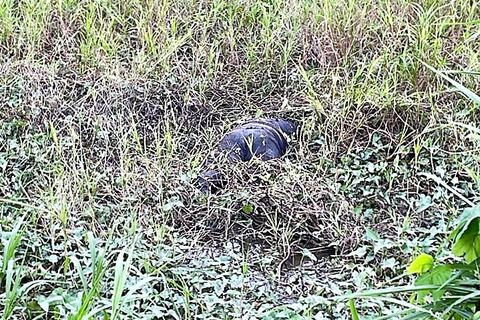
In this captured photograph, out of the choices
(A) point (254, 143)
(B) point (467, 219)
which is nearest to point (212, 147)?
(A) point (254, 143)

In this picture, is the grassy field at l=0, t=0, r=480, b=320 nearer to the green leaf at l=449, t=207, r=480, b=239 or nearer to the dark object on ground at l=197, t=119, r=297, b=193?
the dark object on ground at l=197, t=119, r=297, b=193

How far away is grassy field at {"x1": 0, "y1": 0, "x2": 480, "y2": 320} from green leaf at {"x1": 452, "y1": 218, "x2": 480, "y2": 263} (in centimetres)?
32

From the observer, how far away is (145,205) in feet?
7.11

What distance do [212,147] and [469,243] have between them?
1461 millimetres

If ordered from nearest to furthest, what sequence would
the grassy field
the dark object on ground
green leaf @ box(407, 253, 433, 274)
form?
green leaf @ box(407, 253, 433, 274)
the grassy field
the dark object on ground

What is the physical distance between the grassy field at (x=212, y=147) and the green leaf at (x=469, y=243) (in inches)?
12.5

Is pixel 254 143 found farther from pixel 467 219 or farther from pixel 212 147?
pixel 467 219

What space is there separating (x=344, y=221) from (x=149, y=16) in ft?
5.02

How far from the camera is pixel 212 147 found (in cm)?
247

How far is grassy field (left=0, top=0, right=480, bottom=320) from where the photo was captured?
6.00 feet

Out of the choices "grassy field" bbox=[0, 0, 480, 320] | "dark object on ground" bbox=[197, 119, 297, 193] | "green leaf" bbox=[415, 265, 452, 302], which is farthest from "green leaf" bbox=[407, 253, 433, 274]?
"dark object on ground" bbox=[197, 119, 297, 193]

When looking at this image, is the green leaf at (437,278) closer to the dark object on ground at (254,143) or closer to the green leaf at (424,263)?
the green leaf at (424,263)

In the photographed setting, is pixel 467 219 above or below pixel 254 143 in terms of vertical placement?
below

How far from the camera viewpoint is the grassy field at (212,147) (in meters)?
1.83
